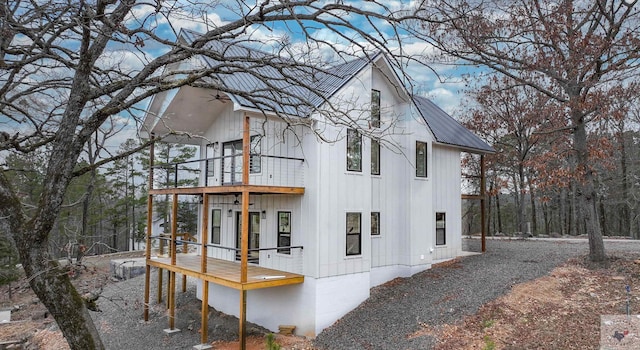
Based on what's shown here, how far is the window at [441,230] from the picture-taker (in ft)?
53.4

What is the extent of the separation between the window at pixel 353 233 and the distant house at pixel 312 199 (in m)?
0.03

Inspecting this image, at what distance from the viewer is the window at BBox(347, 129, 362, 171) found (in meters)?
12.6

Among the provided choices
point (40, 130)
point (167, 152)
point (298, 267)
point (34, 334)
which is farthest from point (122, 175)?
point (40, 130)

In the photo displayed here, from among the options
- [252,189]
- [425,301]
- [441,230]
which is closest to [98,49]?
[252,189]

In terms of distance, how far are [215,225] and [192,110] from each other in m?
4.33

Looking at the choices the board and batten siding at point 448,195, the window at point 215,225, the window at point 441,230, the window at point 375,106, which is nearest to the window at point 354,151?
the window at point 375,106

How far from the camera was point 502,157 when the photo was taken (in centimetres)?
2677

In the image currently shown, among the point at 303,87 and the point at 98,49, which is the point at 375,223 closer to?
the point at 303,87

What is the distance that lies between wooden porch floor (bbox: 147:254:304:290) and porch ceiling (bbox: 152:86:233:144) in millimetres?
4093

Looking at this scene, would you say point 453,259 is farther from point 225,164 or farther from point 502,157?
point 502,157

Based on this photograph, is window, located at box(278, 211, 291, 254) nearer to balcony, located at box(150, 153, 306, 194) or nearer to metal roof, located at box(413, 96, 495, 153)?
balcony, located at box(150, 153, 306, 194)

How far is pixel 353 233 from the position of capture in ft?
41.3

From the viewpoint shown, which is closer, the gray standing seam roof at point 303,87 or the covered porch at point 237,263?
the gray standing seam roof at point 303,87

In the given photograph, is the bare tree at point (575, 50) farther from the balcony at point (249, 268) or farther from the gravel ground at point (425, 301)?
the balcony at point (249, 268)
